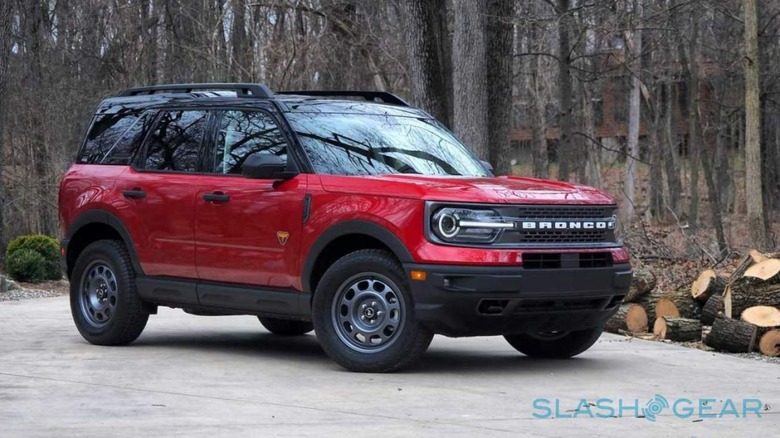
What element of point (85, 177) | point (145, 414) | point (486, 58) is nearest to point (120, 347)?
point (85, 177)

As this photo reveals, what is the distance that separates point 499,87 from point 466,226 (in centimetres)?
1030

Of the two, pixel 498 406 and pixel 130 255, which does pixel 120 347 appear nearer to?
pixel 130 255

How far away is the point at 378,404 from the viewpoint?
7613 mm

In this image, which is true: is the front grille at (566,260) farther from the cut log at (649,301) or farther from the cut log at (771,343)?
the cut log at (649,301)

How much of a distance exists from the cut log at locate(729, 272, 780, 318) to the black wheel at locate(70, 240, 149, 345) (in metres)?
5.61

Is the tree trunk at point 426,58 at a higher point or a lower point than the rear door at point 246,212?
higher

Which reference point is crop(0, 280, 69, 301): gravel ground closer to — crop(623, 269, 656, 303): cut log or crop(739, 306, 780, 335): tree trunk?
crop(623, 269, 656, 303): cut log

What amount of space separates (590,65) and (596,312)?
3314cm

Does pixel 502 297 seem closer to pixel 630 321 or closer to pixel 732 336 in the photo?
pixel 732 336

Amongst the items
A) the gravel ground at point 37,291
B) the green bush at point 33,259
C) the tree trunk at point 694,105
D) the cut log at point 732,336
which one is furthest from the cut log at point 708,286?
the tree trunk at point 694,105

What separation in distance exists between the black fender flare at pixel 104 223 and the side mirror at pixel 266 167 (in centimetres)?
161

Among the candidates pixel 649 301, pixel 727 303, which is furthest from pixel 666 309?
pixel 727 303

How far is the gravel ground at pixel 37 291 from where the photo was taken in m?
16.7

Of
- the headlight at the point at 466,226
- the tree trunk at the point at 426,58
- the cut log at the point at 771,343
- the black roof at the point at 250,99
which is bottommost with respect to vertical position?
the cut log at the point at 771,343
